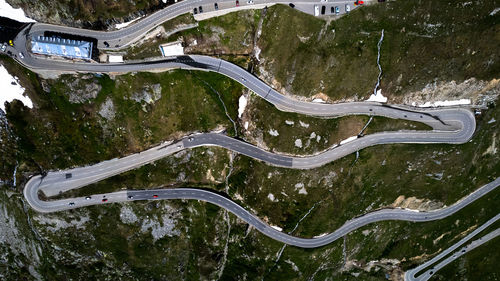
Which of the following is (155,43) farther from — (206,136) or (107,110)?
(206,136)

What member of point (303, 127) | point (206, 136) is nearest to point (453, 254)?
Answer: point (303, 127)

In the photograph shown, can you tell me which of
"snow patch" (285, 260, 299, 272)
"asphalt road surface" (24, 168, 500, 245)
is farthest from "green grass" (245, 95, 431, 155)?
"snow patch" (285, 260, 299, 272)

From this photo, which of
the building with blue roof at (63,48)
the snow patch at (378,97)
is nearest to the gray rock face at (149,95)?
the building with blue roof at (63,48)

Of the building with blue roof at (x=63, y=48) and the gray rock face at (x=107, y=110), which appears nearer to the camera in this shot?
the building with blue roof at (x=63, y=48)

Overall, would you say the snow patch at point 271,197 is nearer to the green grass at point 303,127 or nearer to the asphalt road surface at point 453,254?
the green grass at point 303,127

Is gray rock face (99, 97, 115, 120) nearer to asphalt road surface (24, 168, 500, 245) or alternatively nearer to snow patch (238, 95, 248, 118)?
asphalt road surface (24, 168, 500, 245)

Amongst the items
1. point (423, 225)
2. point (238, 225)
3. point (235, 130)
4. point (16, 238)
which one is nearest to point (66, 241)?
point (16, 238)
